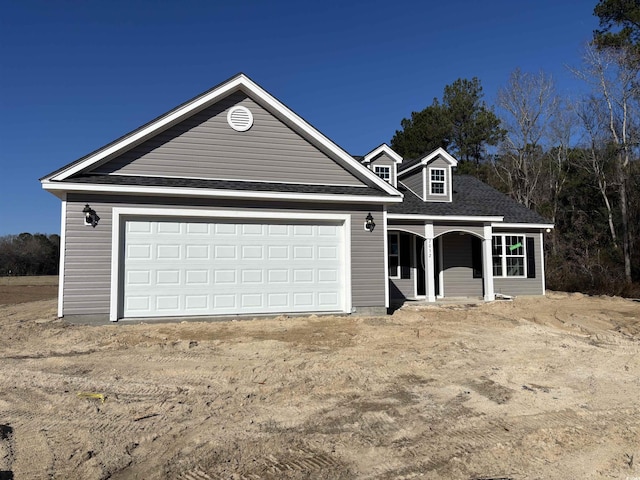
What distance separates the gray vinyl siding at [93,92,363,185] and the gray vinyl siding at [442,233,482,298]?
19.3 feet

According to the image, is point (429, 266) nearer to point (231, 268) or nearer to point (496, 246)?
point (496, 246)

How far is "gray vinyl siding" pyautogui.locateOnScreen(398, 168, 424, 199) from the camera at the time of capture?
16828 millimetres

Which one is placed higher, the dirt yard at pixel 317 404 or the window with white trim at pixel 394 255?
the window with white trim at pixel 394 255

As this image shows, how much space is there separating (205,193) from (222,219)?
79 centimetres

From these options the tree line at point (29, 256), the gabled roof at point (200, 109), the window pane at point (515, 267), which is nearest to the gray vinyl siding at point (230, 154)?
the gabled roof at point (200, 109)

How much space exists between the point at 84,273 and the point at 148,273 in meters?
1.32

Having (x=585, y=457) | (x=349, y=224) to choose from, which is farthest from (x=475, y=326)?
(x=585, y=457)

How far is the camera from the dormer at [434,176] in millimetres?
16578

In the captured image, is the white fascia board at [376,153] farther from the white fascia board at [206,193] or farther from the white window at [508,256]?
the white window at [508,256]

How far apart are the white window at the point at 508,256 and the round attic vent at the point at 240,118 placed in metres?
10.3

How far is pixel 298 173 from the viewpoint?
38.8ft

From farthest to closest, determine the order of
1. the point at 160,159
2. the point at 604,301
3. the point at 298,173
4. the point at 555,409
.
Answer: the point at 604,301
the point at 298,173
the point at 160,159
the point at 555,409

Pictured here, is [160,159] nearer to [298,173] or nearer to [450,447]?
[298,173]

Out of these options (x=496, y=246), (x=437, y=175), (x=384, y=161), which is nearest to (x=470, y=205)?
(x=437, y=175)
